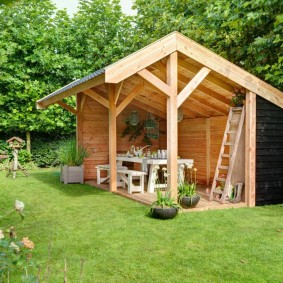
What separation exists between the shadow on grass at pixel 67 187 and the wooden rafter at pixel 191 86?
2.94 meters

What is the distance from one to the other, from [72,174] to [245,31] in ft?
18.8

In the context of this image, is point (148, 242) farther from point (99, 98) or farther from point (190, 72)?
point (99, 98)

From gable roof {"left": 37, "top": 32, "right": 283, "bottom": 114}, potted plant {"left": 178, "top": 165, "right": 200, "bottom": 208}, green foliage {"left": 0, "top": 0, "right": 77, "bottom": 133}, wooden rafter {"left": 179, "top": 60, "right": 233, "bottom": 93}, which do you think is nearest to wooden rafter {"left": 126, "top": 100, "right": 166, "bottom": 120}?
gable roof {"left": 37, "top": 32, "right": 283, "bottom": 114}

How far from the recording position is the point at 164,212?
5.77 m

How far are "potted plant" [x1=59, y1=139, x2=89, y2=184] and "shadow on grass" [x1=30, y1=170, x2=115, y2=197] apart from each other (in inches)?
11.3

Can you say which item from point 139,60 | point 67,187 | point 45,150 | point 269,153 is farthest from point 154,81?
point 45,150

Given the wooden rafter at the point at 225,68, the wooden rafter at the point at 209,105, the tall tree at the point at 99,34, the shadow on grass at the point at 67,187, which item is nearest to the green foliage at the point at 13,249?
the wooden rafter at the point at 225,68

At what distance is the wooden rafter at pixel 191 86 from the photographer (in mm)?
6441

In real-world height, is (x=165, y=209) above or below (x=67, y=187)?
above

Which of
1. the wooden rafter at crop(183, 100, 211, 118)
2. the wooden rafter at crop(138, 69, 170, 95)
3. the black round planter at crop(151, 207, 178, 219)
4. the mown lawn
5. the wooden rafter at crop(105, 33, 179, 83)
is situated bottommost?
the mown lawn

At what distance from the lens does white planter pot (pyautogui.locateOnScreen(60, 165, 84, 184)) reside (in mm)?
9989

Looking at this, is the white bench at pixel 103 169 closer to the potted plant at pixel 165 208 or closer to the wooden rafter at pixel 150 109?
the wooden rafter at pixel 150 109

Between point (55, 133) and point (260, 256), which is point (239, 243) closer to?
point (260, 256)

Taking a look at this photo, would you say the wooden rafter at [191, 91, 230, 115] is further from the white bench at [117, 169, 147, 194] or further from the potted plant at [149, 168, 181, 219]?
the potted plant at [149, 168, 181, 219]
